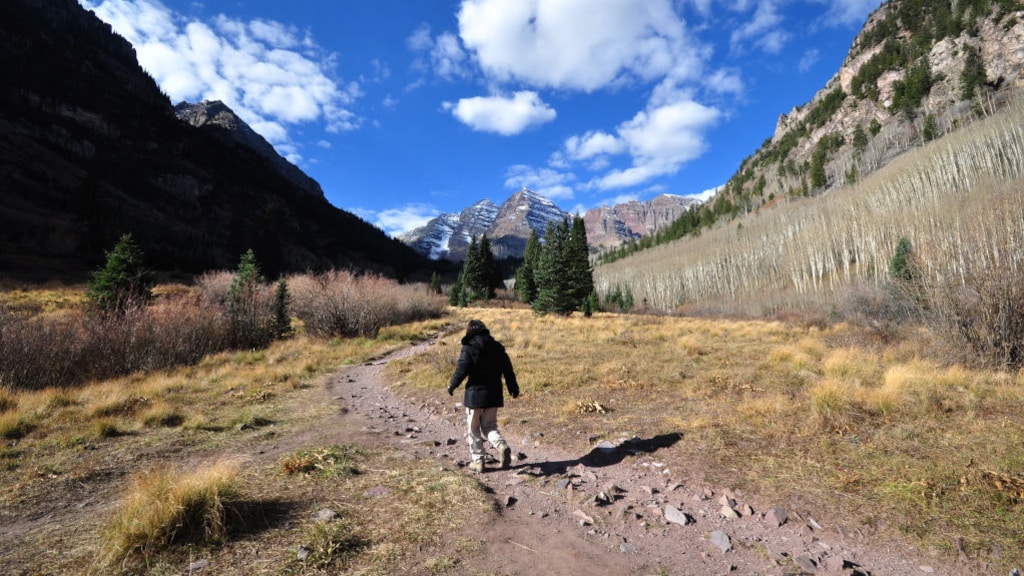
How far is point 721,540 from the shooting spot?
3.94 meters

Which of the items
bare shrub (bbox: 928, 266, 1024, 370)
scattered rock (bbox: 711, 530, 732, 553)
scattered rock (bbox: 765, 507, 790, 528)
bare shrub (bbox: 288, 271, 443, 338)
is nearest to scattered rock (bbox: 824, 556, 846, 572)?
scattered rock (bbox: 765, 507, 790, 528)

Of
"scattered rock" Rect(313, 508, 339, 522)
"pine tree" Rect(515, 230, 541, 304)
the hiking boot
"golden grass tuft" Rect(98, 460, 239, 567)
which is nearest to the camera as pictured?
"golden grass tuft" Rect(98, 460, 239, 567)

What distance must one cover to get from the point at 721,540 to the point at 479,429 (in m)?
3.34

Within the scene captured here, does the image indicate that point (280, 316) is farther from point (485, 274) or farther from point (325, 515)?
point (485, 274)

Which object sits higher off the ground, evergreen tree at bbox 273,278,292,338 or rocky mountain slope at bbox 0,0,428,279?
rocky mountain slope at bbox 0,0,428,279

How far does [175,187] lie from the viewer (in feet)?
334

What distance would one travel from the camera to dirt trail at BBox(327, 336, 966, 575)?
354 centimetres

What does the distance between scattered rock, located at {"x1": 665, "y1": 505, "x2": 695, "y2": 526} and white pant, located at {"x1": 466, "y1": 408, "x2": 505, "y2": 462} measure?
2.33m

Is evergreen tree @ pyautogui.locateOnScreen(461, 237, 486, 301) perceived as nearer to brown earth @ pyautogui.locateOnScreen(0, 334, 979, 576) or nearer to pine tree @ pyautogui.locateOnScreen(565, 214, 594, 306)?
pine tree @ pyautogui.locateOnScreen(565, 214, 594, 306)

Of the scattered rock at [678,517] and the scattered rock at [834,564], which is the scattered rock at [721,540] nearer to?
the scattered rock at [678,517]

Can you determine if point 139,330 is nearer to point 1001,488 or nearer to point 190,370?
point 190,370

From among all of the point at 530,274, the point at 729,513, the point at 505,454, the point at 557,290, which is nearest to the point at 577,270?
the point at 557,290

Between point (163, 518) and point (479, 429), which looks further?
point (479, 429)

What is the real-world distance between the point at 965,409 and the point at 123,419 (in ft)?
52.7
